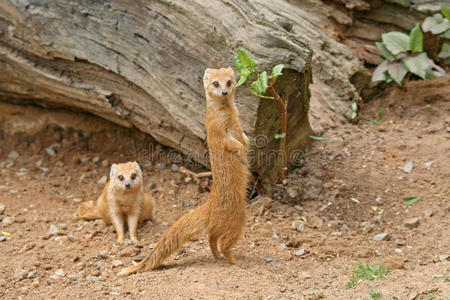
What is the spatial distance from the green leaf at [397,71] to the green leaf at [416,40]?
204mm

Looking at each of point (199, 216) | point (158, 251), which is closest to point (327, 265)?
point (199, 216)

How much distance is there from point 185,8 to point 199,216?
1.73m

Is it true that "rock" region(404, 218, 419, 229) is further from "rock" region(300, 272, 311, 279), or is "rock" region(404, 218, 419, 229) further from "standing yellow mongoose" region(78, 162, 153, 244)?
"standing yellow mongoose" region(78, 162, 153, 244)

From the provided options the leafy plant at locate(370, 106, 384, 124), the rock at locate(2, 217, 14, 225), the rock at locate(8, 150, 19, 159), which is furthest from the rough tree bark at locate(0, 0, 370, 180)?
the rock at locate(2, 217, 14, 225)

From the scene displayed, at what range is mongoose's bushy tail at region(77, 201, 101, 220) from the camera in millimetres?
4660

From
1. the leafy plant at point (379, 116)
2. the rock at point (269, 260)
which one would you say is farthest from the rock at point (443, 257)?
the leafy plant at point (379, 116)

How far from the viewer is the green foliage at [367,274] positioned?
10.2 feet

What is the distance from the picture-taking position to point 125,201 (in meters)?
4.43

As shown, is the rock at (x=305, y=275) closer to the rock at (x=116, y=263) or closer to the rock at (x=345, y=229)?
the rock at (x=345, y=229)

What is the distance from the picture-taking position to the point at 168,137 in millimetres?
4914

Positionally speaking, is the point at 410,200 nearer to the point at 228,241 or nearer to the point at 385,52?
the point at 228,241

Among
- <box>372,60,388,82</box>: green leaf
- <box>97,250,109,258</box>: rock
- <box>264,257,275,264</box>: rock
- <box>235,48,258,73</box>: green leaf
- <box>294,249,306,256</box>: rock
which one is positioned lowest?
<box>97,250,109,258</box>: rock

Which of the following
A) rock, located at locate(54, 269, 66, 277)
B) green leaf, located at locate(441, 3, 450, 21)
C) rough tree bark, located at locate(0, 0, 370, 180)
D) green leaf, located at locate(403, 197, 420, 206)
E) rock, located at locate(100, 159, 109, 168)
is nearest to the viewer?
rock, located at locate(54, 269, 66, 277)

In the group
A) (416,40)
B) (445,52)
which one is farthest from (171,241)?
(445,52)
